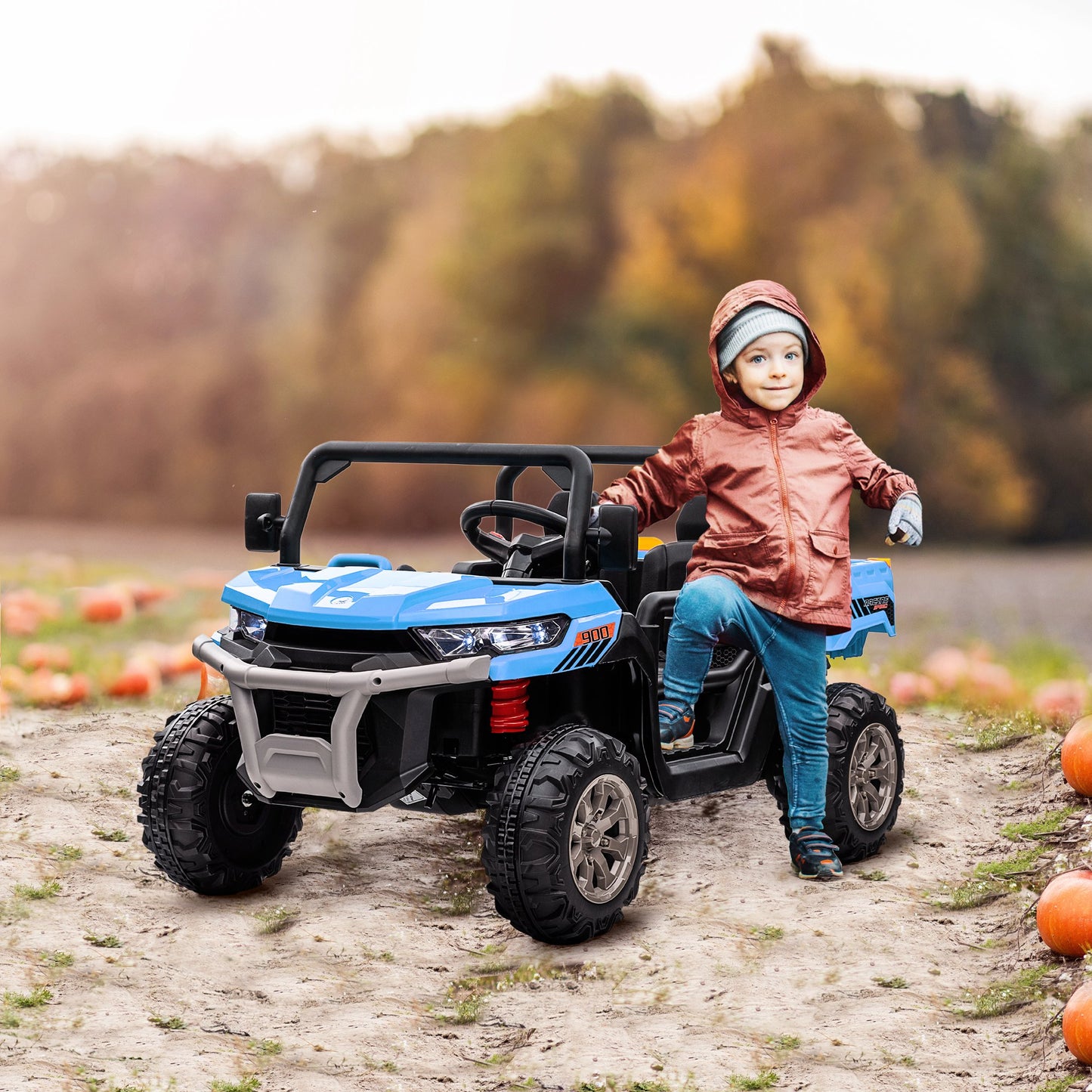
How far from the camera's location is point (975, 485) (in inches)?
468

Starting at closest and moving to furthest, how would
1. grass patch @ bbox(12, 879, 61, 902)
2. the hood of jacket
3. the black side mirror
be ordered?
1. the hood of jacket
2. grass patch @ bbox(12, 879, 61, 902)
3. the black side mirror

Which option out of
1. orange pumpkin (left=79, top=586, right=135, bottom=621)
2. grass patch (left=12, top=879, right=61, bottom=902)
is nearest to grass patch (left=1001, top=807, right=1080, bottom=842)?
grass patch (left=12, top=879, right=61, bottom=902)

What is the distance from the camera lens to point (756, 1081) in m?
3.41

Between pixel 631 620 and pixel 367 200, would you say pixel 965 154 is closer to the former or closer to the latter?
pixel 367 200

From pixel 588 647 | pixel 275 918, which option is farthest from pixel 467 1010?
pixel 588 647

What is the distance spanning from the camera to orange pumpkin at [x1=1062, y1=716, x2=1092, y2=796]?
16.6ft

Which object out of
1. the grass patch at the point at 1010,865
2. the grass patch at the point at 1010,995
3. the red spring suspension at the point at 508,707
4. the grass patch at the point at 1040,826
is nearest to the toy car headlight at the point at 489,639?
the red spring suspension at the point at 508,707

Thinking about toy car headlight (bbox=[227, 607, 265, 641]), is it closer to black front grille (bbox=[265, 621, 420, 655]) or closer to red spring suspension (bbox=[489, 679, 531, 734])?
black front grille (bbox=[265, 621, 420, 655])

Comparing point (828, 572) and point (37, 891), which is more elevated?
point (828, 572)

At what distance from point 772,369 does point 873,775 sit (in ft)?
4.36

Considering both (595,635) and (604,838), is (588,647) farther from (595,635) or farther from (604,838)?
(604,838)

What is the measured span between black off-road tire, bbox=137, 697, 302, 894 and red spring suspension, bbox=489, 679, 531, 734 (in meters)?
0.81

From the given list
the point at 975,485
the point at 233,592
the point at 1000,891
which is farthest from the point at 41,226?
the point at 1000,891

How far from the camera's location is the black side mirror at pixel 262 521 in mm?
4750
